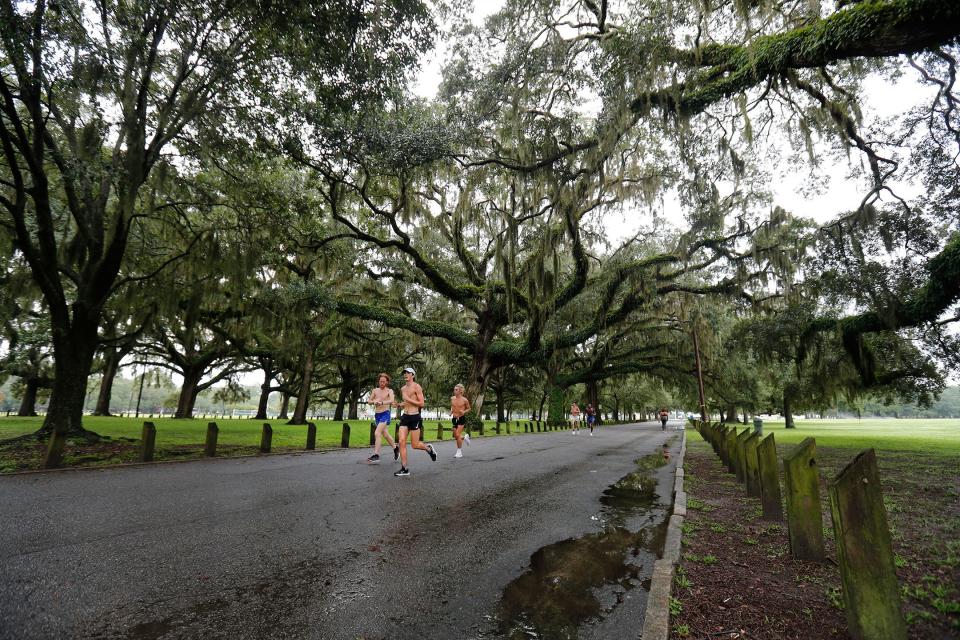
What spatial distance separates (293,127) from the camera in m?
11.8

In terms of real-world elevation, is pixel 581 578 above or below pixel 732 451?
below

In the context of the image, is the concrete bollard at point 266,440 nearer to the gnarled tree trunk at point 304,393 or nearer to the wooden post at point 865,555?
the wooden post at point 865,555

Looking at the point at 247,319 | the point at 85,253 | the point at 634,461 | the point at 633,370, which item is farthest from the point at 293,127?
the point at 633,370

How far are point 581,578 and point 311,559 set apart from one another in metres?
2.24

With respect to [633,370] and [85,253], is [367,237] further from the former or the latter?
[633,370]

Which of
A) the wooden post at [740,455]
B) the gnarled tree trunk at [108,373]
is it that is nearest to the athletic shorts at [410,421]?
the wooden post at [740,455]

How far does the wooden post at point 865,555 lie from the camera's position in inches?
91.9

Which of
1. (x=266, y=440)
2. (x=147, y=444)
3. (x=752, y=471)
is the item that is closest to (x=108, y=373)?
(x=266, y=440)

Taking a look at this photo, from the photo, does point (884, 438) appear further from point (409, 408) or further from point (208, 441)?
point (208, 441)

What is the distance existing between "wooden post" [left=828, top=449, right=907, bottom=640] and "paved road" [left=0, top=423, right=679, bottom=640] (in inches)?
48.0

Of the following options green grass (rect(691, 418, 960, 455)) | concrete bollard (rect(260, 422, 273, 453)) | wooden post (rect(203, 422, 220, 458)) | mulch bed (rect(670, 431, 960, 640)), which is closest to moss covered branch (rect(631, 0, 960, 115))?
green grass (rect(691, 418, 960, 455))

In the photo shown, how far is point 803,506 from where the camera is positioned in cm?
380

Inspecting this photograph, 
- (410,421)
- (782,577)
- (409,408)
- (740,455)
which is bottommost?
(782,577)

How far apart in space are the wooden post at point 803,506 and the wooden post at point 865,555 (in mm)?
1382
